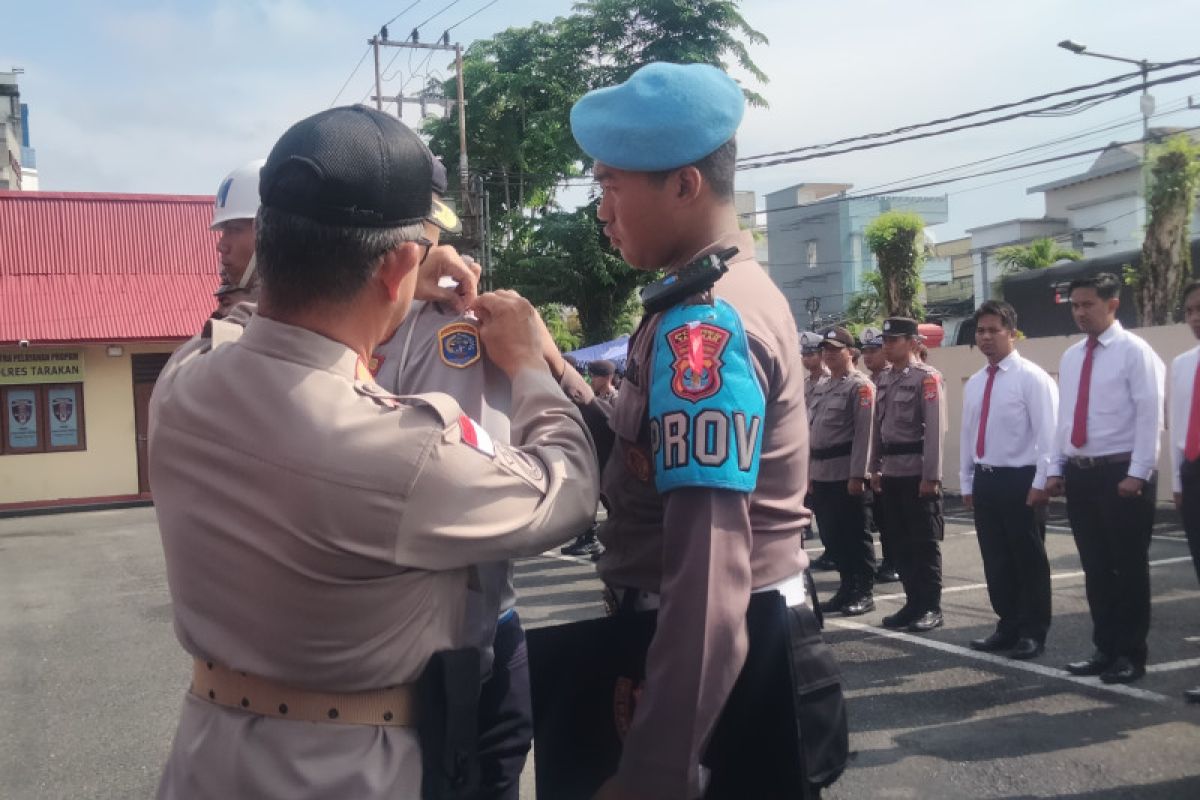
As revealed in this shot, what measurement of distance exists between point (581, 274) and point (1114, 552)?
21574 millimetres

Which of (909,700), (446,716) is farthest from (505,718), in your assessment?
(909,700)

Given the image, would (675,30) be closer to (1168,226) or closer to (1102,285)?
(1168,226)

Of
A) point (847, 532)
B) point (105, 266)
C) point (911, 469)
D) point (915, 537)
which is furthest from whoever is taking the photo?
point (105, 266)

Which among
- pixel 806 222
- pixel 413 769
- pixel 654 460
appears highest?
pixel 806 222

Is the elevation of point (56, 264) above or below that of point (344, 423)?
above

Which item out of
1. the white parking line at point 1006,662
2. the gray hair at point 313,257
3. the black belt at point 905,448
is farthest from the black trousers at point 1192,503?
the gray hair at point 313,257

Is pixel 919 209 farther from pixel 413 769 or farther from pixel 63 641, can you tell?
pixel 413 769

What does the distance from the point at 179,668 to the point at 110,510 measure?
47.7 feet

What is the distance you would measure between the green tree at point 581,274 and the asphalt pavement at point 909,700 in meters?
17.6

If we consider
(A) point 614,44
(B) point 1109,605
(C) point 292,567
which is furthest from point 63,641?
(A) point 614,44

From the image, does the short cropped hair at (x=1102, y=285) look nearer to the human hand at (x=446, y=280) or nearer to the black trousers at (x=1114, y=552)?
the black trousers at (x=1114, y=552)

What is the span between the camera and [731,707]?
1.59 m

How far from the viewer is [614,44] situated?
27047 mm

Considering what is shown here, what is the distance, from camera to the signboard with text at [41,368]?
19938 mm
